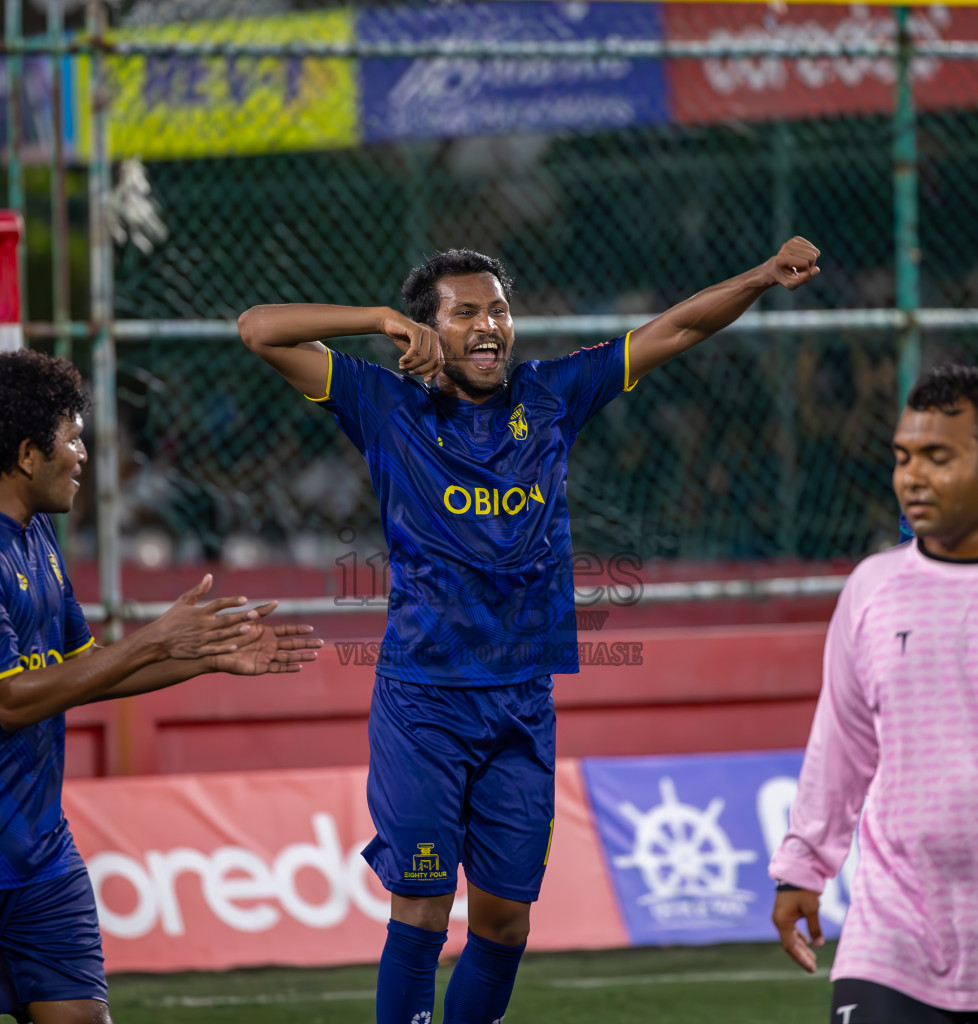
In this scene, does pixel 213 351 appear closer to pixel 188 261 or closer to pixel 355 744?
pixel 188 261

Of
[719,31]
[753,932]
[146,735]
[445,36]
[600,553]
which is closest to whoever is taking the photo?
[753,932]

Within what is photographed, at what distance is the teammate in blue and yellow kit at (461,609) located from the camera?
3.71m

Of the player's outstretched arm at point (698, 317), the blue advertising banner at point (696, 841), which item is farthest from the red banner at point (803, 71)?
the blue advertising banner at point (696, 841)

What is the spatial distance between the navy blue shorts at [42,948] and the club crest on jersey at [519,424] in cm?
165

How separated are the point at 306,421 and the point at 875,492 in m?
4.20

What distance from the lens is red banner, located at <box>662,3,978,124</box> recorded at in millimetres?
7782

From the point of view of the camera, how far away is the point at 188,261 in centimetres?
637

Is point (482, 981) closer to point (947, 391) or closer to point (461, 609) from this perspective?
point (461, 609)

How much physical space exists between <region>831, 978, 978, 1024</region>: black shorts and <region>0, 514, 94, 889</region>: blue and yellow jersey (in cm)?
190

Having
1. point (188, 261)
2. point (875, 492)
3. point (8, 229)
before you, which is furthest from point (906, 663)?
point (875, 492)

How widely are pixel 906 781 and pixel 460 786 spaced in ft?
4.75

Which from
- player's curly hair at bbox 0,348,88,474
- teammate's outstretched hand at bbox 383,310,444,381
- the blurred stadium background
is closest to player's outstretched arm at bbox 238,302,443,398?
teammate's outstretched hand at bbox 383,310,444,381

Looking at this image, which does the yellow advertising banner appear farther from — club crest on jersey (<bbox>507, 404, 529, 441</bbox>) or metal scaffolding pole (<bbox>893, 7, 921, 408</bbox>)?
club crest on jersey (<bbox>507, 404, 529, 441</bbox>)

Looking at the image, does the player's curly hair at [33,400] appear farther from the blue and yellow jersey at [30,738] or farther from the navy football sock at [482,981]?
the navy football sock at [482,981]
